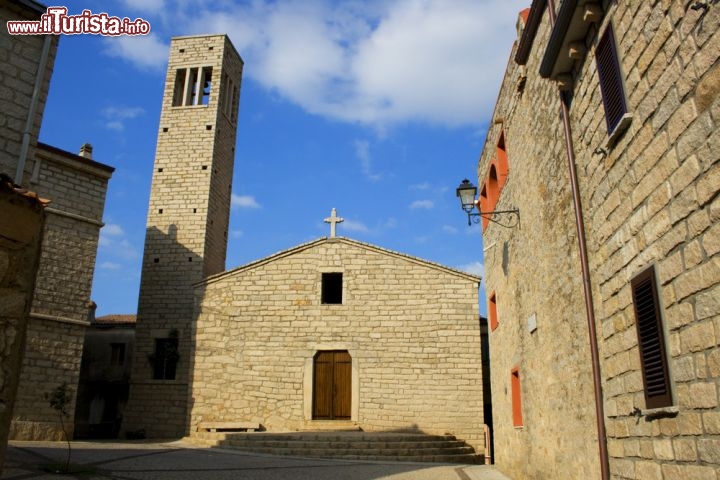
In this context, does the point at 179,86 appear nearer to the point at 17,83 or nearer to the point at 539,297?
the point at 17,83

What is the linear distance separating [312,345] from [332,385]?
1.40 metres

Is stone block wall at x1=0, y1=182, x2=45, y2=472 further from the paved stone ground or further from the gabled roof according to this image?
the gabled roof

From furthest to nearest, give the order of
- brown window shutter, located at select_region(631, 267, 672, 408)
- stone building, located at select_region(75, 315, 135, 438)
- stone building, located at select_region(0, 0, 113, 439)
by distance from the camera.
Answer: stone building, located at select_region(75, 315, 135, 438)
stone building, located at select_region(0, 0, 113, 439)
brown window shutter, located at select_region(631, 267, 672, 408)

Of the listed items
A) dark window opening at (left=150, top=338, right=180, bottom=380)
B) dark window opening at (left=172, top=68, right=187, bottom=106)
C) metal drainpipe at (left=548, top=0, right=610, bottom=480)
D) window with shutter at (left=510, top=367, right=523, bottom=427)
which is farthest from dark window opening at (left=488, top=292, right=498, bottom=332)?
dark window opening at (left=172, top=68, right=187, bottom=106)

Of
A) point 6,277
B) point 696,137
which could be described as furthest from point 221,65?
point 696,137

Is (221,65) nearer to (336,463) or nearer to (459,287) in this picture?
(459,287)

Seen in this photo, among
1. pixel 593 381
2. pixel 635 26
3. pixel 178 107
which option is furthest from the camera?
pixel 178 107

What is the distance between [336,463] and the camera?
1224 cm

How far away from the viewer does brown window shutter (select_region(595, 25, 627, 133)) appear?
182 inches

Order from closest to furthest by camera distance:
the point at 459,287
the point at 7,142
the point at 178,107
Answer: the point at 7,142 → the point at 459,287 → the point at 178,107

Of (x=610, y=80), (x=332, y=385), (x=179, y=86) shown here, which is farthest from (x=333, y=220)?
(x=610, y=80)

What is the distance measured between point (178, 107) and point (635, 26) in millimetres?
21815

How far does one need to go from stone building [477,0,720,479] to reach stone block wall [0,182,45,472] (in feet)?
16.0

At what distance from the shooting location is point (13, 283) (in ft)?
14.9
